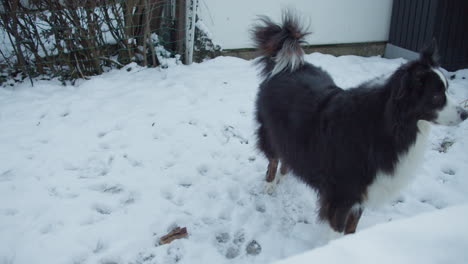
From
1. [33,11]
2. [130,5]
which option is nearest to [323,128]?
[130,5]

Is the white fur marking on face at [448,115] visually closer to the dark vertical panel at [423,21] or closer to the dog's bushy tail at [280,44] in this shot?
the dog's bushy tail at [280,44]

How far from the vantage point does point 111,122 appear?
12.1 ft

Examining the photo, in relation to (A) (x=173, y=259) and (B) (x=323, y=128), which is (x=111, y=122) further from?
(B) (x=323, y=128)

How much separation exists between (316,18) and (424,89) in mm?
4333

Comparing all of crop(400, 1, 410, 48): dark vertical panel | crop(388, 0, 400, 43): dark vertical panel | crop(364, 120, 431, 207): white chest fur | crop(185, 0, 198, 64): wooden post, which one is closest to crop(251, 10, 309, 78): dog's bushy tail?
crop(364, 120, 431, 207): white chest fur

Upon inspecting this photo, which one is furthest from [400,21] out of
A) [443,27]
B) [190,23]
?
[190,23]

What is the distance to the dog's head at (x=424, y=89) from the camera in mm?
1837

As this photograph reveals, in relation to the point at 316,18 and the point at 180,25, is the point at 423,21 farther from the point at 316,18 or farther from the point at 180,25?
the point at 180,25

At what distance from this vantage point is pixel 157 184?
295cm

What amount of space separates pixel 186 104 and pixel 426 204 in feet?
8.44

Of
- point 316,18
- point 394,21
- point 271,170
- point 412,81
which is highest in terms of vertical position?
point 412,81

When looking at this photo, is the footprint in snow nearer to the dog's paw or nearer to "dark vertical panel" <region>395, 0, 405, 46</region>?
the dog's paw

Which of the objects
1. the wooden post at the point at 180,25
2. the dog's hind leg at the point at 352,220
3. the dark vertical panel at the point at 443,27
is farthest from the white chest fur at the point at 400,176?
the dark vertical panel at the point at 443,27

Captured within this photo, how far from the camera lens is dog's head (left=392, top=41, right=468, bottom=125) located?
1837 mm
